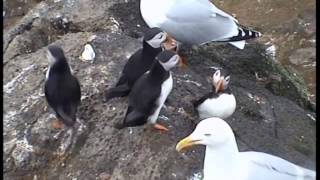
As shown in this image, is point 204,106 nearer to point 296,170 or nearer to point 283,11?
point 296,170

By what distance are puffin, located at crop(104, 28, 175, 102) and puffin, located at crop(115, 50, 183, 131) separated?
0.62ft

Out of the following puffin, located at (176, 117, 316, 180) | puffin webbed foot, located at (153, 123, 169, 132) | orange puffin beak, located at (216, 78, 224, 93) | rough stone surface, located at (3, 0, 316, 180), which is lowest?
rough stone surface, located at (3, 0, 316, 180)

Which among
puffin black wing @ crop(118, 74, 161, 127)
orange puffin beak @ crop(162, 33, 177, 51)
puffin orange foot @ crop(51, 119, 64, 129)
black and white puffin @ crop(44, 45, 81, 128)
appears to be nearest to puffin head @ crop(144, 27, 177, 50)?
orange puffin beak @ crop(162, 33, 177, 51)

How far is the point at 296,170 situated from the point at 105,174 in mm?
1220

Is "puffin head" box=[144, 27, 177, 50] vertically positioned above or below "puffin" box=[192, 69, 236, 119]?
above

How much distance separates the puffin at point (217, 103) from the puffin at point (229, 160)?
0.79m

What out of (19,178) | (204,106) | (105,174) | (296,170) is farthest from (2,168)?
(296,170)

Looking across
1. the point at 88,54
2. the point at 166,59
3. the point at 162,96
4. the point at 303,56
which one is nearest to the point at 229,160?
the point at 162,96

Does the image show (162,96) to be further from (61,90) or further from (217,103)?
(61,90)

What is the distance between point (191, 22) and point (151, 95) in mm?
1396

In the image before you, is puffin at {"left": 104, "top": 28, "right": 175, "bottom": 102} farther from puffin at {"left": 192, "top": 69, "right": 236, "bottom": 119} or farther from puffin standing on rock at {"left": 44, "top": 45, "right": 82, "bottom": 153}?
puffin at {"left": 192, "top": 69, "right": 236, "bottom": 119}

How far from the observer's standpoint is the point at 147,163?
4.84 m

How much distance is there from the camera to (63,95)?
4938mm

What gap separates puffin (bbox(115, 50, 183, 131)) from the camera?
16.1ft
